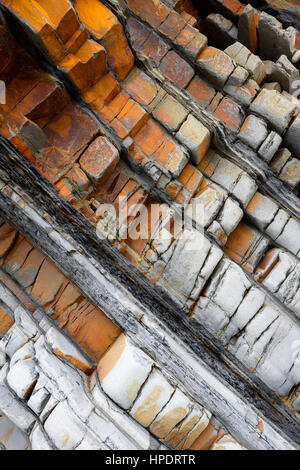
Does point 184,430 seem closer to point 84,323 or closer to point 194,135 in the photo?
point 84,323

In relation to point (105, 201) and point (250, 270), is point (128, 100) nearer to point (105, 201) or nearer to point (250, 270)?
point (105, 201)

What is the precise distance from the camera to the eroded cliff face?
437cm

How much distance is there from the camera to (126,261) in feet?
16.0

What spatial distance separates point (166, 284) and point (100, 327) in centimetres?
127

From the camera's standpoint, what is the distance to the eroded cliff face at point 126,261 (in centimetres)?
437

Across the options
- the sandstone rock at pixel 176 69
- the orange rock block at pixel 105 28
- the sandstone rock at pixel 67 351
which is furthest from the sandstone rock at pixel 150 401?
the sandstone rock at pixel 176 69

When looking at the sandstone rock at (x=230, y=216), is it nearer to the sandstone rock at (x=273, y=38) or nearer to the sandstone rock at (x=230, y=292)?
the sandstone rock at (x=230, y=292)

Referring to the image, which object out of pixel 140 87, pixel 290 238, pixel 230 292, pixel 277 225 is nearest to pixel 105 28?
pixel 140 87

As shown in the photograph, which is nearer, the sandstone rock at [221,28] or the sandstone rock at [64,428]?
the sandstone rock at [64,428]

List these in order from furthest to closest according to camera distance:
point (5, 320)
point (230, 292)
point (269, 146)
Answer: point (269, 146), point (5, 320), point (230, 292)

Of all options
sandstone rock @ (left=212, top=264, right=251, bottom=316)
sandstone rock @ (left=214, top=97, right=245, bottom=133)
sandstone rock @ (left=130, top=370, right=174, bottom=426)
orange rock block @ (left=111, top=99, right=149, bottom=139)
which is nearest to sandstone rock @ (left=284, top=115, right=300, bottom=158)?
sandstone rock @ (left=214, top=97, right=245, bottom=133)

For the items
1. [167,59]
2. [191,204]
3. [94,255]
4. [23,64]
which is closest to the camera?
[23,64]

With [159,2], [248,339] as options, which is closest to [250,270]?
[248,339]

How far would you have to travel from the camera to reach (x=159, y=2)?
6.29 m
